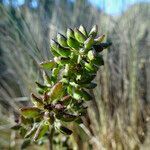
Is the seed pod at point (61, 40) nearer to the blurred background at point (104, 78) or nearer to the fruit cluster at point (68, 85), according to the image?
the fruit cluster at point (68, 85)

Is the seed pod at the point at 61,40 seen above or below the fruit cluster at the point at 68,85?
above

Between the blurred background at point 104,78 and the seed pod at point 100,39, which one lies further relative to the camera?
the blurred background at point 104,78

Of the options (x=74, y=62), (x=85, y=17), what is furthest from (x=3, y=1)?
(x=74, y=62)

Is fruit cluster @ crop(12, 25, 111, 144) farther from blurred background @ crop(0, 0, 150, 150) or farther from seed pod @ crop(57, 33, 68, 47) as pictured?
blurred background @ crop(0, 0, 150, 150)

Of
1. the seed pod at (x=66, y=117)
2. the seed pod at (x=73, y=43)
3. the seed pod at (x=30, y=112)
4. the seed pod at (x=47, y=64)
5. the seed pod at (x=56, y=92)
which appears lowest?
the seed pod at (x=66, y=117)

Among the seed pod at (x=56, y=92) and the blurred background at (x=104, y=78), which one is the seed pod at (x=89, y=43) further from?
the blurred background at (x=104, y=78)

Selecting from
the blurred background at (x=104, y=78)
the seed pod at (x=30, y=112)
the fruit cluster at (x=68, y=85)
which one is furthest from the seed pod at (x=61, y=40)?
the blurred background at (x=104, y=78)

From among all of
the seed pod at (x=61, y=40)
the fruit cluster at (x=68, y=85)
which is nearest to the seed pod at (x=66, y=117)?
the fruit cluster at (x=68, y=85)
